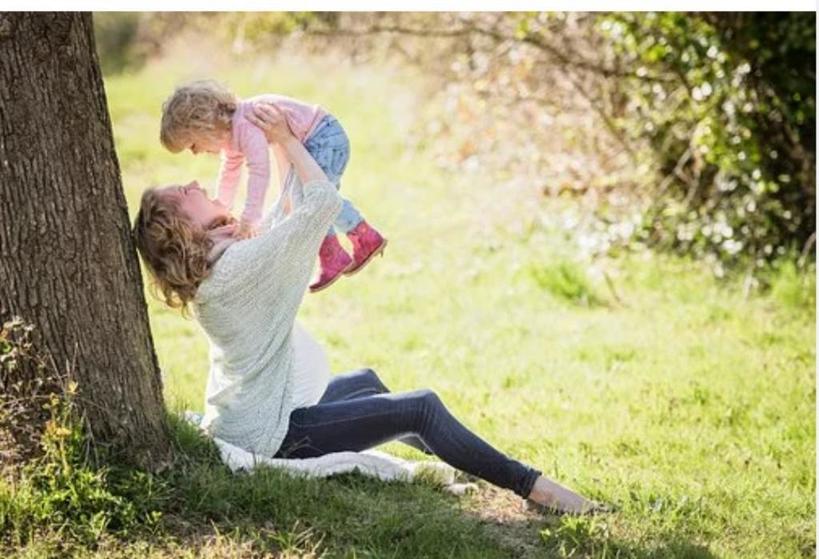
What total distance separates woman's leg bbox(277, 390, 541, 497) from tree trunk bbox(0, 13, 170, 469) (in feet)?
1.84

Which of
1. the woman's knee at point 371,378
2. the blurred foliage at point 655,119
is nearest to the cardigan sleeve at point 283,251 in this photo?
the woman's knee at point 371,378

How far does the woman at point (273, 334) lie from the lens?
12.5ft

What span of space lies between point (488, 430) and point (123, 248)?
74.4 inches

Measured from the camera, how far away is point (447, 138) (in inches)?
419

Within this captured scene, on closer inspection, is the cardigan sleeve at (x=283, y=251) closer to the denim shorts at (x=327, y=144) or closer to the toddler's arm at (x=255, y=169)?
the toddler's arm at (x=255, y=169)

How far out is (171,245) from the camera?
12.4 feet

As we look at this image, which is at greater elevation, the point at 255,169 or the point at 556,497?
the point at 255,169

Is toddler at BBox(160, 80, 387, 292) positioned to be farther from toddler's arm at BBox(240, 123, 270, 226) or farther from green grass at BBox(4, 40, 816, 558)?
green grass at BBox(4, 40, 816, 558)

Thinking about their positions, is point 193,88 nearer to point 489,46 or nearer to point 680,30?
point 680,30

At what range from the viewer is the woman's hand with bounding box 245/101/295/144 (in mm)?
3957

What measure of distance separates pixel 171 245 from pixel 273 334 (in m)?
0.43

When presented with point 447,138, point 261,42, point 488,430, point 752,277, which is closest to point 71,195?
point 488,430

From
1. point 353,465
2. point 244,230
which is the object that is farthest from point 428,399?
point 244,230

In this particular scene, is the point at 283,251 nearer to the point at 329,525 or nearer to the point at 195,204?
the point at 195,204
